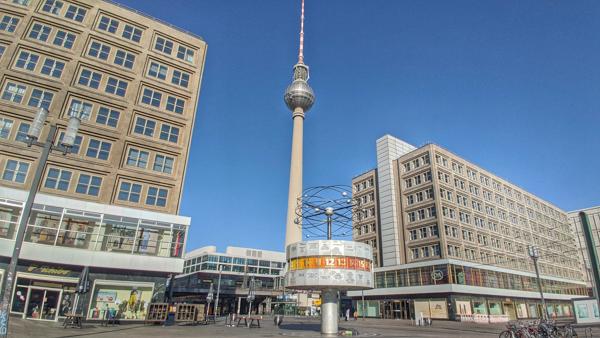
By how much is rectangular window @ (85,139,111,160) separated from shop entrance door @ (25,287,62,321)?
11.9m

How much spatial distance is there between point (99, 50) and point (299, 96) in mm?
64464

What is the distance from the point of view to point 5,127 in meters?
29.4

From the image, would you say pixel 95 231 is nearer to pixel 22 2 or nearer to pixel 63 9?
pixel 63 9

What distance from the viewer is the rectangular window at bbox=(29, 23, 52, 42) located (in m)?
33.4

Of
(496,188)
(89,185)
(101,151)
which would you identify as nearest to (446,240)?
(496,188)

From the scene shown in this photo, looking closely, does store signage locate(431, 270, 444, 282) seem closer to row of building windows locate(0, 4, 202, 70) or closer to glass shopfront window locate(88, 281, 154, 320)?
glass shopfront window locate(88, 281, 154, 320)

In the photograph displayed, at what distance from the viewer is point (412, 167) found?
6378 centimetres


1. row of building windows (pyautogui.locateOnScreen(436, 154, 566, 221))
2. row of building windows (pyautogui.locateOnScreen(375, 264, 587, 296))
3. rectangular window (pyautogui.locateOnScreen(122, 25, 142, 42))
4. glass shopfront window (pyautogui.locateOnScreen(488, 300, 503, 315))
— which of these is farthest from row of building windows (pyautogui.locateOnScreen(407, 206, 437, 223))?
rectangular window (pyautogui.locateOnScreen(122, 25, 142, 42))

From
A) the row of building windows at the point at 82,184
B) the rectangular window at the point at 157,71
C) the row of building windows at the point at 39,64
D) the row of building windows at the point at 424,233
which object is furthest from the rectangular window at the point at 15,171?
the row of building windows at the point at 424,233

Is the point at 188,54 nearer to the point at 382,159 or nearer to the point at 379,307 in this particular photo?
the point at 382,159

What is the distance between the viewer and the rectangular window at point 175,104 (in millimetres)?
37375

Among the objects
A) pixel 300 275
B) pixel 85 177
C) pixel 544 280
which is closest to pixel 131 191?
pixel 85 177

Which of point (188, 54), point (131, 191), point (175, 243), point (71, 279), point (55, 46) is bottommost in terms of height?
point (71, 279)

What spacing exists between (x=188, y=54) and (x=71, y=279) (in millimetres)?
26973
